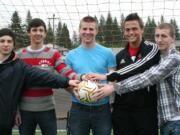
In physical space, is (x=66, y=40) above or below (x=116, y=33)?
below

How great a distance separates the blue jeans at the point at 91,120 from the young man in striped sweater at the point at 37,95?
38 centimetres

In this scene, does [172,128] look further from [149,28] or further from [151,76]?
[149,28]

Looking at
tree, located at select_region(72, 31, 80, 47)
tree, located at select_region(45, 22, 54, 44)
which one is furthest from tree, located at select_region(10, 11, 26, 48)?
tree, located at select_region(72, 31, 80, 47)

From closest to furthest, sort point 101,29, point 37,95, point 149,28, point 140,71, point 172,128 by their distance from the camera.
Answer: point 172,128 < point 140,71 < point 37,95 < point 149,28 < point 101,29

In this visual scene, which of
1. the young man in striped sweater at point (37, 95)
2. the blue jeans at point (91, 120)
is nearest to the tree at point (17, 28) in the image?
the young man in striped sweater at point (37, 95)

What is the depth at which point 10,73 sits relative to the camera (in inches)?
204

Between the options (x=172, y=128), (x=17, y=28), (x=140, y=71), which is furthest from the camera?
(x=17, y=28)

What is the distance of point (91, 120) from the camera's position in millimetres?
5379

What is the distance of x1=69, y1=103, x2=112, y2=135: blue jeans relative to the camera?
211 inches

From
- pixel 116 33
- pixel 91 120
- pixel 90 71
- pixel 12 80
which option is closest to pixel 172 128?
pixel 91 120

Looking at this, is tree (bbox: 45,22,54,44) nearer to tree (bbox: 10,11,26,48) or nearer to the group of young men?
tree (bbox: 10,11,26,48)

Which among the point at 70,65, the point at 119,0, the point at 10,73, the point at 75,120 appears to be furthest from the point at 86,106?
the point at 119,0

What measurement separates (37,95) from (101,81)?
86 cm

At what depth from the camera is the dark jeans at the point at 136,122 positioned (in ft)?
17.0
